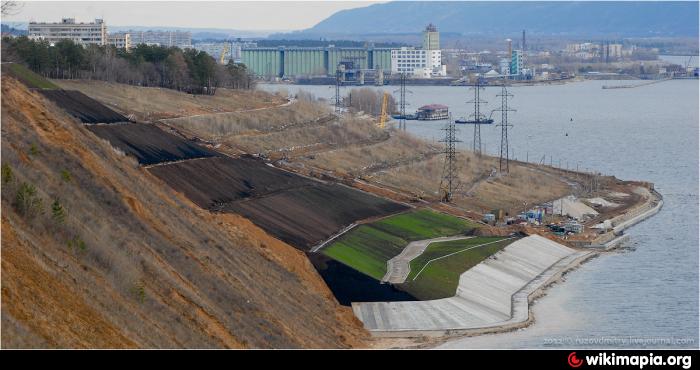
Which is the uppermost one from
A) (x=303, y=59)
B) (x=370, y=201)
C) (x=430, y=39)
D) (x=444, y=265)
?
(x=430, y=39)

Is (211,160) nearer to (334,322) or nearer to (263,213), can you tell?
(263,213)

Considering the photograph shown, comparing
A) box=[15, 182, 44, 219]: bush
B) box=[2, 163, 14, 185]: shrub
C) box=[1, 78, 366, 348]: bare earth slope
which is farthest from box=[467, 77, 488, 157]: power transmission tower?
box=[15, 182, 44, 219]: bush

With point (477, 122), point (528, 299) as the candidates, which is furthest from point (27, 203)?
point (477, 122)

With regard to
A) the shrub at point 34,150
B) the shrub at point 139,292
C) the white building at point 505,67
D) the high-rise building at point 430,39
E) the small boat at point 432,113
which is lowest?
the small boat at point 432,113

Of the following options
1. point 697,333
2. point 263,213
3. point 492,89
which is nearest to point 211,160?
point 263,213

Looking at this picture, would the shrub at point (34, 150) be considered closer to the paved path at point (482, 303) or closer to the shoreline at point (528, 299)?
the shoreline at point (528, 299)

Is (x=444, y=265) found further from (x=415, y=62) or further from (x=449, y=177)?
(x=415, y=62)

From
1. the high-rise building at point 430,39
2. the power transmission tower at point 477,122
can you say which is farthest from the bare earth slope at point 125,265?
the high-rise building at point 430,39
